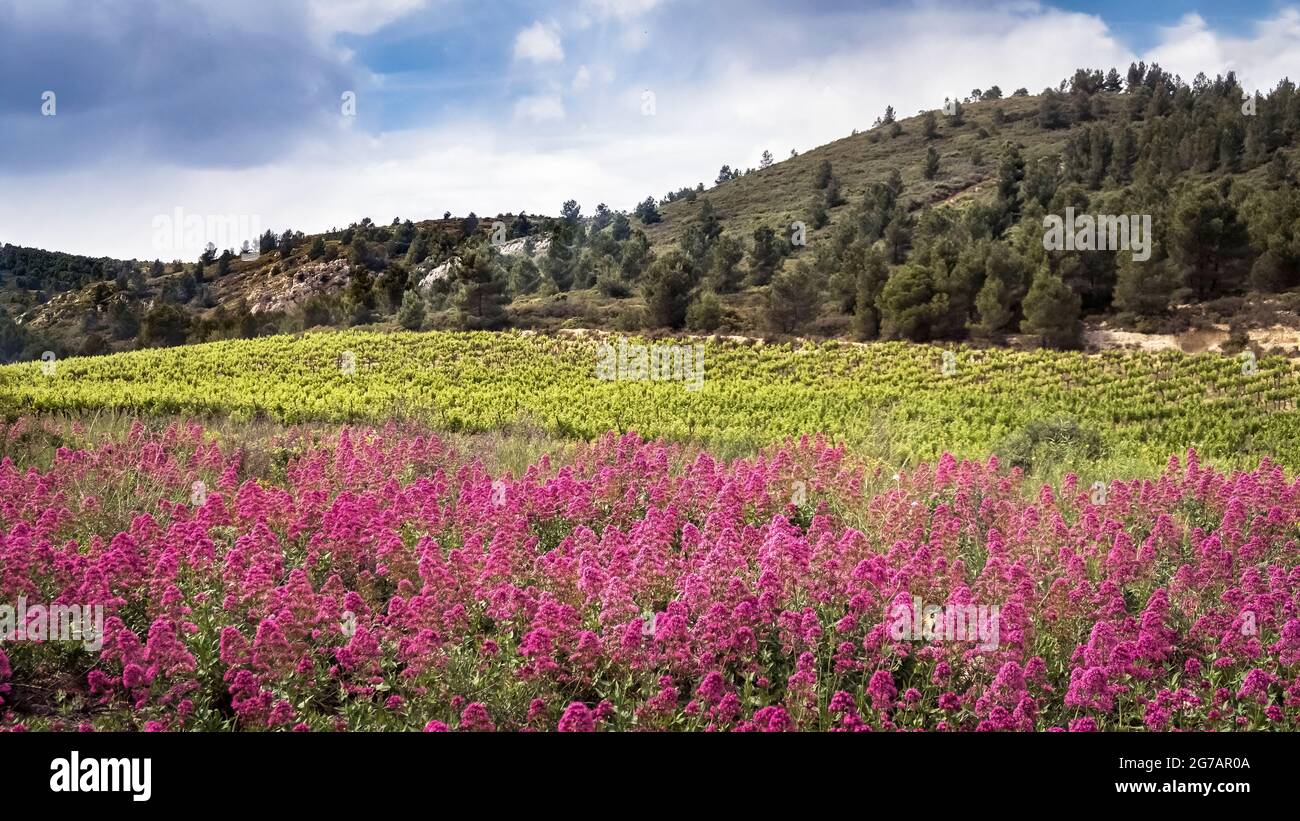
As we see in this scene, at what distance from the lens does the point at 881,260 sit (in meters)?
40.6

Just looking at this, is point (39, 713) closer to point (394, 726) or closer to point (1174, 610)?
point (394, 726)

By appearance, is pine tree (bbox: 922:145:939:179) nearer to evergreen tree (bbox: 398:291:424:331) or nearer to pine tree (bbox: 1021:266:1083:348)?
pine tree (bbox: 1021:266:1083:348)

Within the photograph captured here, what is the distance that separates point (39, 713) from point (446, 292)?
50482 mm

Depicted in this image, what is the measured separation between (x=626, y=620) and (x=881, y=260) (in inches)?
1488

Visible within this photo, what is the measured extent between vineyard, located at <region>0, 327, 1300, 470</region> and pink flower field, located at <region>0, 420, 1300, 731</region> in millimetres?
7806

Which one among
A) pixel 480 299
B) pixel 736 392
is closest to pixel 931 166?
pixel 480 299

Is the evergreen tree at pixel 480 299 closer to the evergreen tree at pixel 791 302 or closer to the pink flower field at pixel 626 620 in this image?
the evergreen tree at pixel 791 302

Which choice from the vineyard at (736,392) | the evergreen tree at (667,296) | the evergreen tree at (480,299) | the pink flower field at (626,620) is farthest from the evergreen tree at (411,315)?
the pink flower field at (626,620)

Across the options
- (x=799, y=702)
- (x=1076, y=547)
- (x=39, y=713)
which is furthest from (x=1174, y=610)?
(x=39, y=713)

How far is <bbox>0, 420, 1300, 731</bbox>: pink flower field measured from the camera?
423 centimetres

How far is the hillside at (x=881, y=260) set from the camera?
36.9 meters

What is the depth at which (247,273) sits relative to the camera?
99938 millimetres

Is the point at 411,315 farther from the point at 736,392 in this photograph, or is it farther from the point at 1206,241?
the point at 1206,241

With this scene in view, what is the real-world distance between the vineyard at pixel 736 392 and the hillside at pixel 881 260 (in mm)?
4413
